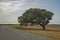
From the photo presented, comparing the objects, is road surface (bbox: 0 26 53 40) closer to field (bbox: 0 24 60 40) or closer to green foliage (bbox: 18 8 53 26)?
field (bbox: 0 24 60 40)

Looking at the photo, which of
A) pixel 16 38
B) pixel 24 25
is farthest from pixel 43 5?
pixel 16 38

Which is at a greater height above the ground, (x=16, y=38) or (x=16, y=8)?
(x=16, y=8)

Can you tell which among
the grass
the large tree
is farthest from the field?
the large tree

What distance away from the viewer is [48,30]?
328cm

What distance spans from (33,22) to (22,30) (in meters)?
0.32

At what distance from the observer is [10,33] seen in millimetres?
3576

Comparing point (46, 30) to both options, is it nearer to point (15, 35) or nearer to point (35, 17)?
point (35, 17)

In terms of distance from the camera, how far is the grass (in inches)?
123

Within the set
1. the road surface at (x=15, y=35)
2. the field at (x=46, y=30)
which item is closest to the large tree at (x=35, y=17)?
the field at (x=46, y=30)

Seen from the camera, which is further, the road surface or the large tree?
the large tree

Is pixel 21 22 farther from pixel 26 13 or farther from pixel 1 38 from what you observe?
pixel 1 38

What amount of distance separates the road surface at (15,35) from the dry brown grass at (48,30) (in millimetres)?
100

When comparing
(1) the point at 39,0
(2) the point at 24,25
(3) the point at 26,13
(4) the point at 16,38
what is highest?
(1) the point at 39,0

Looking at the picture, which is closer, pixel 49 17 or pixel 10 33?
pixel 49 17
